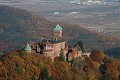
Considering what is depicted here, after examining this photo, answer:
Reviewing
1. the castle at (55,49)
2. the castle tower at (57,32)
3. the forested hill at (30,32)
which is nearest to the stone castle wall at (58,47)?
the castle at (55,49)

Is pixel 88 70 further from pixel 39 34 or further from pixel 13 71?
pixel 39 34

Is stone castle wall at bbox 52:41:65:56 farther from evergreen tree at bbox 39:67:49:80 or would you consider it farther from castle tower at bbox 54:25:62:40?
evergreen tree at bbox 39:67:49:80

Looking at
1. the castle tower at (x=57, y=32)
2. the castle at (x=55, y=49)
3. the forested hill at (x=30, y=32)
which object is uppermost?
the castle tower at (x=57, y=32)

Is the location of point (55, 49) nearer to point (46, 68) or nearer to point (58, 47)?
point (58, 47)

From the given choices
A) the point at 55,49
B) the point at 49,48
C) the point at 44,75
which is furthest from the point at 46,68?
the point at 55,49

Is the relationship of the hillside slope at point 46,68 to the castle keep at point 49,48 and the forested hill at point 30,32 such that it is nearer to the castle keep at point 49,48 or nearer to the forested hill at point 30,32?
the castle keep at point 49,48

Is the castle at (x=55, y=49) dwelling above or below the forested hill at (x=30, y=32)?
above

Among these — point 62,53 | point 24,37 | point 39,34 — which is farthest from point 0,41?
point 62,53
